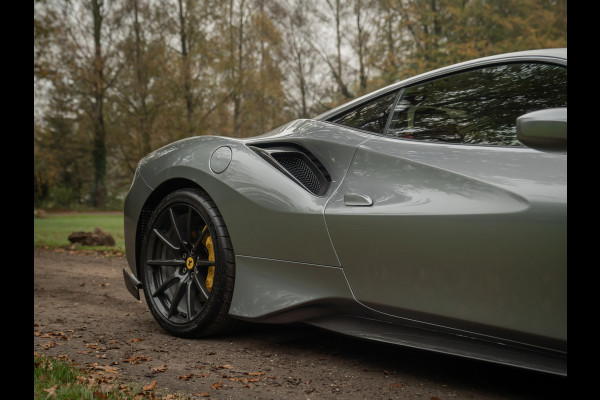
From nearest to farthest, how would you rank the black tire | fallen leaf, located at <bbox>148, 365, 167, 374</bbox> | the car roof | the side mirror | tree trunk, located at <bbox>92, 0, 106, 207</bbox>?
the side mirror
the car roof
fallen leaf, located at <bbox>148, 365, 167, 374</bbox>
the black tire
tree trunk, located at <bbox>92, 0, 106, 207</bbox>

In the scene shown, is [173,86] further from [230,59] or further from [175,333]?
[175,333]

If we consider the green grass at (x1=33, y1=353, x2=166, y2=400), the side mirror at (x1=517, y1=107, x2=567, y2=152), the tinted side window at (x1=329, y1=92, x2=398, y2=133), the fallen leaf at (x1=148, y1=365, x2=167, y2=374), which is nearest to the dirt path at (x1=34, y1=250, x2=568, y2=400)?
the fallen leaf at (x1=148, y1=365, x2=167, y2=374)

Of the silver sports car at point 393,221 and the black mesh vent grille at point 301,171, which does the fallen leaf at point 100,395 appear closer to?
the silver sports car at point 393,221

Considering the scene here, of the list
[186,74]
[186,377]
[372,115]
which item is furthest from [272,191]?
[186,74]

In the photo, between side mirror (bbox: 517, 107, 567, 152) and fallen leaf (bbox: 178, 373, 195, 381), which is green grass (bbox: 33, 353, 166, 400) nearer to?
fallen leaf (bbox: 178, 373, 195, 381)

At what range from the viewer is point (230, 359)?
2.87 m

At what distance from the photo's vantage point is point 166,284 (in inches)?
131

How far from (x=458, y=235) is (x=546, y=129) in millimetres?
506

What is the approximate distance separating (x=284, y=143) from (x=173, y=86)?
804 inches

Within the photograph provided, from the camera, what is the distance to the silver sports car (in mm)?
2088

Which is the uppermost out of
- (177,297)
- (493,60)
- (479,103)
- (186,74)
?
(186,74)

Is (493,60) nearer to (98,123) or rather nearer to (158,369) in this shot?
(158,369)

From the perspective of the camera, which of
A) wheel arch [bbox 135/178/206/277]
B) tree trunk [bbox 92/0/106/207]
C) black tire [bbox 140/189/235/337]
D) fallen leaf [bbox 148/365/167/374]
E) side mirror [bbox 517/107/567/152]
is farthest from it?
tree trunk [bbox 92/0/106/207]
